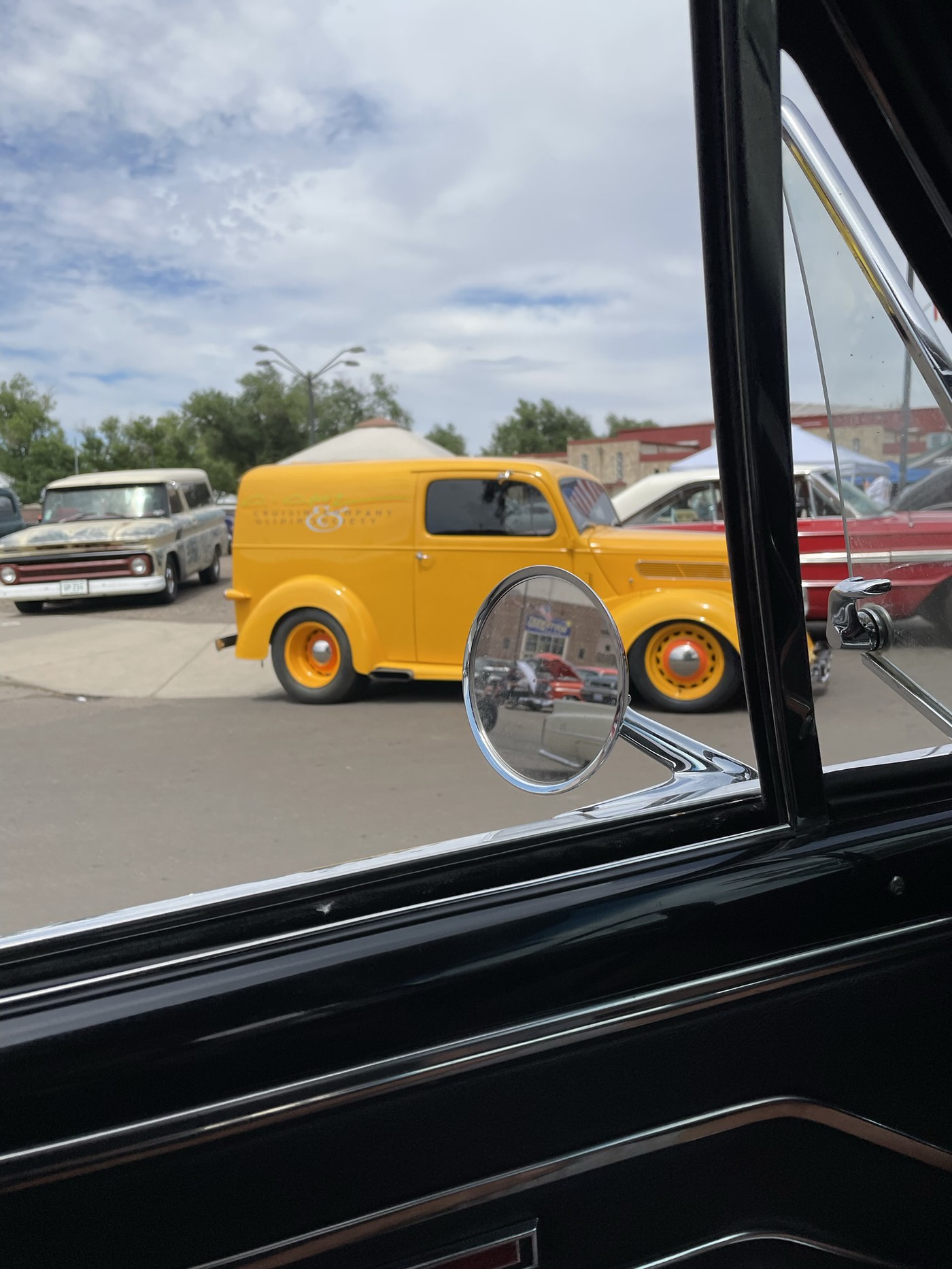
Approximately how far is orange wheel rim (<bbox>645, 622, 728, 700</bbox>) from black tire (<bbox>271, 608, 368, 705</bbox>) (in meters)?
1.89

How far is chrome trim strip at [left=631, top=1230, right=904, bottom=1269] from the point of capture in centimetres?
89

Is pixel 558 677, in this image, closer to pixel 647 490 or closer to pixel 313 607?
pixel 313 607

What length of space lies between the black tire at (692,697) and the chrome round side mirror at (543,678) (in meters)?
3.19

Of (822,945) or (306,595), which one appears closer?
(822,945)

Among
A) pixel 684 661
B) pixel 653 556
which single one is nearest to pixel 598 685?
pixel 684 661

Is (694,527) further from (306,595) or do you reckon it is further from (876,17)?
(876,17)

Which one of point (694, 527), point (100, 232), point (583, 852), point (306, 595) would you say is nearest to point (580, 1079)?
point (583, 852)

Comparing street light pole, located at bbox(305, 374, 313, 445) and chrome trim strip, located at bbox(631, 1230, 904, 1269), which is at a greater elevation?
street light pole, located at bbox(305, 374, 313, 445)

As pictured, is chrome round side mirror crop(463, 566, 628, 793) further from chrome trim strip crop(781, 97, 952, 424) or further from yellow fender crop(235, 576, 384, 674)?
yellow fender crop(235, 576, 384, 674)

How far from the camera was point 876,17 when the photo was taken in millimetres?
975

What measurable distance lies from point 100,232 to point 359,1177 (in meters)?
0.86

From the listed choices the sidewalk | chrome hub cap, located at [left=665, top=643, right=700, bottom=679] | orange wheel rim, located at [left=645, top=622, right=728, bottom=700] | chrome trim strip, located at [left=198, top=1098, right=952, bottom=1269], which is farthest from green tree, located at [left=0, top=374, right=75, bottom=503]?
chrome hub cap, located at [left=665, top=643, right=700, bottom=679]

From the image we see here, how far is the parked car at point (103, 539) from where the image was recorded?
1245 millimetres

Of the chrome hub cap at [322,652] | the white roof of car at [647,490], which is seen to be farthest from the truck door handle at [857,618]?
the white roof of car at [647,490]
